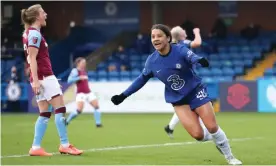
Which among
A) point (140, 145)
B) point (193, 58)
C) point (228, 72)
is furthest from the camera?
point (228, 72)

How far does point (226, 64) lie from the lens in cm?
3006

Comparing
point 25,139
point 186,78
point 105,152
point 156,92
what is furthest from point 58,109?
point 156,92

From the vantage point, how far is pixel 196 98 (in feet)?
30.0

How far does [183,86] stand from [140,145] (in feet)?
11.6

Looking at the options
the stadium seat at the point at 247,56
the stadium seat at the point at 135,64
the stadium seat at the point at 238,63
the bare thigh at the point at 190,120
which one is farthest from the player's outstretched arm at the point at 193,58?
the stadium seat at the point at 135,64

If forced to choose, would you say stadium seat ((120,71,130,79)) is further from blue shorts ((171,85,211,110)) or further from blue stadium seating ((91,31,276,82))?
blue shorts ((171,85,211,110))

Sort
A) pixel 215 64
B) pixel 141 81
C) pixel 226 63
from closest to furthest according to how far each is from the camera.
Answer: pixel 141 81
pixel 226 63
pixel 215 64

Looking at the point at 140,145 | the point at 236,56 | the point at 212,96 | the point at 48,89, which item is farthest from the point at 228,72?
the point at 48,89

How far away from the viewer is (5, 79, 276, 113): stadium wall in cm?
2444

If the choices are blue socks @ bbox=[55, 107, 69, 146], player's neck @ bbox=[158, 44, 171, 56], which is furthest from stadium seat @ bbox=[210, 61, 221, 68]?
player's neck @ bbox=[158, 44, 171, 56]

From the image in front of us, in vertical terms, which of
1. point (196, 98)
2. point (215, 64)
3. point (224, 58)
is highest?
point (196, 98)

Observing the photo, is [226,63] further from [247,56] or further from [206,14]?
[206,14]

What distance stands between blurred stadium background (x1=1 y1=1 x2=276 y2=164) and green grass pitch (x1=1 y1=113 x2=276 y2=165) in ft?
14.0

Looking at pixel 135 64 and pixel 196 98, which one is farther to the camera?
pixel 135 64
